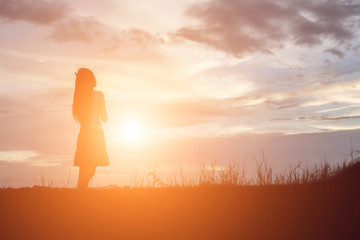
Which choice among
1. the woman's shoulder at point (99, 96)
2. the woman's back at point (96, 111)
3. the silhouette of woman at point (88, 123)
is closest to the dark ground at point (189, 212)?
the silhouette of woman at point (88, 123)

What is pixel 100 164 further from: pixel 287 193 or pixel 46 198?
pixel 287 193

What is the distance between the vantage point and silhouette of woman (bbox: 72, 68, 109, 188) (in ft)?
30.5

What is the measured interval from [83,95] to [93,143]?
114cm

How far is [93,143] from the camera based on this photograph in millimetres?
9336

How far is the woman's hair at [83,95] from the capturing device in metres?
9.26

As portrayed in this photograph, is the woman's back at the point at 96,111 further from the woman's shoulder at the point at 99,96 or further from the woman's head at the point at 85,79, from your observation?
the woman's head at the point at 85,79

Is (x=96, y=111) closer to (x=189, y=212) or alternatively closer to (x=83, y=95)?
(x=83, y=95)

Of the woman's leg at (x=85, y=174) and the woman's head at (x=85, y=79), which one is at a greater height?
the woman's head at (x=85, y=79)

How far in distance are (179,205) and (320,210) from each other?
2.71 metres

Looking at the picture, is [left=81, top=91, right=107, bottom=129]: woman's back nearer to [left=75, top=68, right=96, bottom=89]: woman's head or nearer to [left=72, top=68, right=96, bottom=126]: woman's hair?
[left=72, top=68, right=96, bottom=126]: woman's hair

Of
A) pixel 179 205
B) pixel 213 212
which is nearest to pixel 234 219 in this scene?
pixel 213 212

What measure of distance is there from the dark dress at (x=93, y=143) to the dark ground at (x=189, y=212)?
0.99 meters

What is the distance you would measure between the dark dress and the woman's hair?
14 centimetres

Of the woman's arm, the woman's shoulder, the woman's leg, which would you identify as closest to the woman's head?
the woman's shoulder
